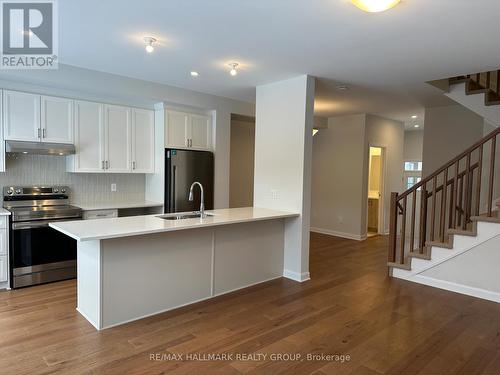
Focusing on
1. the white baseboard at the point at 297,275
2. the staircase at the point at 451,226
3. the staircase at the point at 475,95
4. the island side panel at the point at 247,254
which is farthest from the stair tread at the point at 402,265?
the staircase at the point at 475,95

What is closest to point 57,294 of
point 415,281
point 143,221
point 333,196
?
point 143,221

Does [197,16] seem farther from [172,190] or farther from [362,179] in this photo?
[362,179]

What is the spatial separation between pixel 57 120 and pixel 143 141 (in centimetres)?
114

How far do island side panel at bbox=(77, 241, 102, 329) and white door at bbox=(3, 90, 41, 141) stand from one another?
1694 millimetres

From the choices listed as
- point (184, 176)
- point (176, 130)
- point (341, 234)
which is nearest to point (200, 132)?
point (176, 130)

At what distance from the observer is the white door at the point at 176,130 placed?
4935 mm

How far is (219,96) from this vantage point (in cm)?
537

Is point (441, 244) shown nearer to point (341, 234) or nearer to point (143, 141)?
point (341, 234)

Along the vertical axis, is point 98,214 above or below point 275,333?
above

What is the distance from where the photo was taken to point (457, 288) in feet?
13.1

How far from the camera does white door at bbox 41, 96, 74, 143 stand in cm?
406

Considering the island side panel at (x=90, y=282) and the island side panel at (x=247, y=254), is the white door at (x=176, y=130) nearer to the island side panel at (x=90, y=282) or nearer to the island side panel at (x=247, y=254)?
the island side panel at (x=247, y=254)

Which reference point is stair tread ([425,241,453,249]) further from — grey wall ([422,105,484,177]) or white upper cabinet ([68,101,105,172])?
white upper cabinet ([68,101,105,172])

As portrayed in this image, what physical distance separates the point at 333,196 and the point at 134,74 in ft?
15.8
